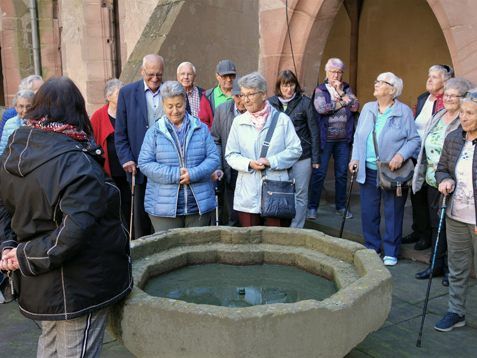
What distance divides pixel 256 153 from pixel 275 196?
0.38 m

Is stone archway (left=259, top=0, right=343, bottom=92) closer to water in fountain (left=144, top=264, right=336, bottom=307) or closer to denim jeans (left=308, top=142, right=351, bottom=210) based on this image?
denim jeans (left=308, top=142, right=351, bottom=210)

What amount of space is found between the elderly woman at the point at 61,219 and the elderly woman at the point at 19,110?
2085 mm

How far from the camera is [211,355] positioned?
241cm

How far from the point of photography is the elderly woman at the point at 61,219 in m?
2.12

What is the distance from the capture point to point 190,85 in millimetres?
5160

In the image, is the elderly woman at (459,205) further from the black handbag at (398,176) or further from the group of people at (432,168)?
the black handbag at (398,176)

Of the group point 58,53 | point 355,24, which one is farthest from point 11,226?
point 58,53

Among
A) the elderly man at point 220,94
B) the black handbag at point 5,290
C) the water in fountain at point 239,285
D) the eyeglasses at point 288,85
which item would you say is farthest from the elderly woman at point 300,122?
the black handbag at point 5,290

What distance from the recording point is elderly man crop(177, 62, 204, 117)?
5.07 meters

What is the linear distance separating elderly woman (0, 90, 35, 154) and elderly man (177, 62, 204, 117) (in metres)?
1.40

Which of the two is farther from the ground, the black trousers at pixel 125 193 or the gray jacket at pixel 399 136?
the gray jacket at pixel 399 136

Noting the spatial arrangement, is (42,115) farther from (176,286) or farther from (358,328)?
(358,328)

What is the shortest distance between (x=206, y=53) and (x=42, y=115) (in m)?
4.55

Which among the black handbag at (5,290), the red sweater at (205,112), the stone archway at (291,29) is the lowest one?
the black handbag at (5,290)
